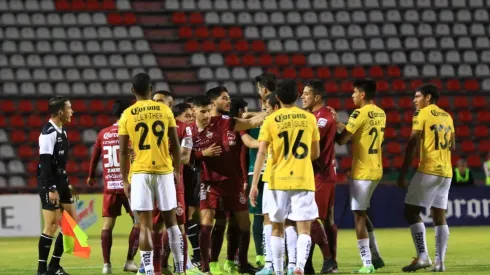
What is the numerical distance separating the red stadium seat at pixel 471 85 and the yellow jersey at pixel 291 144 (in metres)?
20.2

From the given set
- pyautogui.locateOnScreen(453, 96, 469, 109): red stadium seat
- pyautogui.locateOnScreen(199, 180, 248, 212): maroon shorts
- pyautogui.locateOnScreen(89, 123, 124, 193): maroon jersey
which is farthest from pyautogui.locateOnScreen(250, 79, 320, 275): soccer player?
pyautogui.locateOnScreen(453, 96, 469, 109): red stadium seat

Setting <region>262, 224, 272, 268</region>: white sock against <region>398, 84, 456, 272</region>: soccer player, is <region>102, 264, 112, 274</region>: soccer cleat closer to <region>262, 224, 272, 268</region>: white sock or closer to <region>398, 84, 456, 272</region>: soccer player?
<region>262, 224, 272, 268</region>: white sock

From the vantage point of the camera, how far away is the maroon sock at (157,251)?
1056cm

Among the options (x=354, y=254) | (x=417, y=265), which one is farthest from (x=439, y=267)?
(x=354, y=254)

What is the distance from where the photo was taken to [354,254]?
1566 centimetres

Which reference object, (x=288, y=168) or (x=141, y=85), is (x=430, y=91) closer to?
(x=288, y=168)

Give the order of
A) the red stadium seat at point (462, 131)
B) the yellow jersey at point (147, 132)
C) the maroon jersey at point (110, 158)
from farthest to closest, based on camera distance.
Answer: the red stadium seat at point (462, 131) < the maroon jersey at point (110, 158) < the yellow jersey at point (147, 132)

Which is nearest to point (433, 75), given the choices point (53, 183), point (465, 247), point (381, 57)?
point (381, 57)

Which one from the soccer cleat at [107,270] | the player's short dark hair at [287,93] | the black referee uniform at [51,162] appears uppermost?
the player's short dark hair at [287,93]

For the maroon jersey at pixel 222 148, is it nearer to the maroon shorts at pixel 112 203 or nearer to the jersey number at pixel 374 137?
the jersey number at pixel 374 137

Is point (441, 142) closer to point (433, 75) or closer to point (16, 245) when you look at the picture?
point (16, 245)

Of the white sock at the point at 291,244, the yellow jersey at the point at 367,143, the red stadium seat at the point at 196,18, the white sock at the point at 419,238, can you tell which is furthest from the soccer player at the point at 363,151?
the red stadium seat at the point at 196,18

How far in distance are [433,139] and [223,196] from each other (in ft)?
8.90

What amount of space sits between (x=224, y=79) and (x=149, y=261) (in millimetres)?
18463
